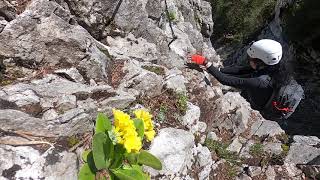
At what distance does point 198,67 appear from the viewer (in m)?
7.76

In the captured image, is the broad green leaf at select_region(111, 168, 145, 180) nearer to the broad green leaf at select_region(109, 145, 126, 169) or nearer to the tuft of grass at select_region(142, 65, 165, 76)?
the broad green leaf at select_region(109, 145, 126, 169)

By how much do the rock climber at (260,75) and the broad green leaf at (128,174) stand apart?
3.24 m

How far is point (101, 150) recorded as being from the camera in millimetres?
3943

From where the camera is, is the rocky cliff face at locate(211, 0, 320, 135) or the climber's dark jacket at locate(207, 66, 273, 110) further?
the rocky cliff face at locate(211, 0, 320, 135)

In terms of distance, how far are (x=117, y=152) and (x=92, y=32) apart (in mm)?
3392

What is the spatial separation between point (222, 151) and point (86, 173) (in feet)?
11.6

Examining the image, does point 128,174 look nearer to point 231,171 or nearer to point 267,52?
point 231,171

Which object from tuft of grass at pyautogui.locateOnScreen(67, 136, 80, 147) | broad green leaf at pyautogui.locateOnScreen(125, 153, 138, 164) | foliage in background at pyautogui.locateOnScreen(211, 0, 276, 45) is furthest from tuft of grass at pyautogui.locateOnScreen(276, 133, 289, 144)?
foliage in background at pyautogui.locateOnScreen(211, 0, 276, 45)

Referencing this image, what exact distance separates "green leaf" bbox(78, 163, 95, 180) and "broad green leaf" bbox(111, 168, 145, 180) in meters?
0.21

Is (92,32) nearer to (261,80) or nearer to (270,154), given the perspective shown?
(261,80)

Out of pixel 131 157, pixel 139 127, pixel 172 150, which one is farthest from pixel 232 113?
pixel 131 157

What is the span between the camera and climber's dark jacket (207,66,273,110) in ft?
22.9

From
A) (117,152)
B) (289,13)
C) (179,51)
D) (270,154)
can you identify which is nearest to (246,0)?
(289,13)

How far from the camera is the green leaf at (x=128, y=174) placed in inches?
159
